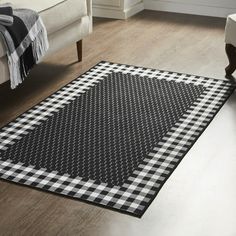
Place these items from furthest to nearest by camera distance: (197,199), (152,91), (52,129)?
(152,91)
(52,129)
(197,199)

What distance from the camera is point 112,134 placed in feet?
8.77

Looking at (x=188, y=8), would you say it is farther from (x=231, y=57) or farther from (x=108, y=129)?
(x=108, y=129)

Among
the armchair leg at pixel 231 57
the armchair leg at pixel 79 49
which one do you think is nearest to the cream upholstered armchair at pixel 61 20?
the armchair leg at pixel 79 49

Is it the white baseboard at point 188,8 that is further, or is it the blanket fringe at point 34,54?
the white baseboard at point 188,8

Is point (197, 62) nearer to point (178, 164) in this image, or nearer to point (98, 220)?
point (178, 164)

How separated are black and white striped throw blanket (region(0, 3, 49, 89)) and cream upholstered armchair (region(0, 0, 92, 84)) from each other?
2.4 inches

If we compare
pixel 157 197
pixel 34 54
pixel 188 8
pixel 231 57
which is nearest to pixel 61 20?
pixel 34 54

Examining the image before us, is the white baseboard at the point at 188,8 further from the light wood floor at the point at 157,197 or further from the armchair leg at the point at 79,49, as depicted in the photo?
the armchair leg at the point at 79,49

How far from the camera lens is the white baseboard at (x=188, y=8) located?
4.68m

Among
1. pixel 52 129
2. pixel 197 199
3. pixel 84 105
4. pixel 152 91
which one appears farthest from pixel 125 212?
pixel 152 91

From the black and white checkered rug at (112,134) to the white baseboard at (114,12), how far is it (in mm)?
1263

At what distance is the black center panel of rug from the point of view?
7.89 feet

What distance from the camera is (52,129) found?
2719 mm

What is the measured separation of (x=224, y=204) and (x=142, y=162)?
0.44 metres
